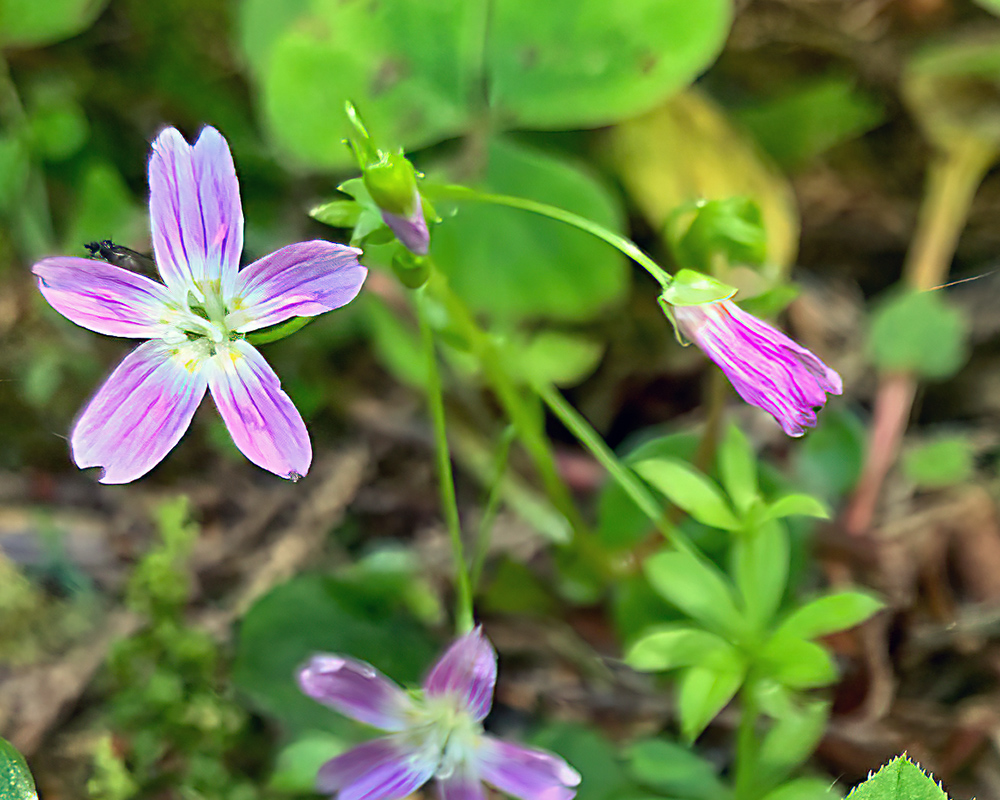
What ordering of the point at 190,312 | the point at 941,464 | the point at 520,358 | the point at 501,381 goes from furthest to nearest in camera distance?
the point at 941,464, the point at 520,358, the point at 501,381, the point at 190,312

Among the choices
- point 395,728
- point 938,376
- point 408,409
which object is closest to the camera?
point 395,728

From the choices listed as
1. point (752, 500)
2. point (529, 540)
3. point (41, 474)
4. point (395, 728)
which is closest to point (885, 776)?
point (752, 500)

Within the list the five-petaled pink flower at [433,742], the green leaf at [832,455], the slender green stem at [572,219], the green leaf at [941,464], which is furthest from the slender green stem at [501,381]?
the green leaf at [941,464]

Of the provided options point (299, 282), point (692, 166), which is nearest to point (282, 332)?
point (299, 282)

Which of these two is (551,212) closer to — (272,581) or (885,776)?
(885,776)

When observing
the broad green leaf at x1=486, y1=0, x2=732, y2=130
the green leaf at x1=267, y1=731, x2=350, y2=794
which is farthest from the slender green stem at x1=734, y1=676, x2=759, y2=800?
the broad green leaf at x1=486, y1=0, x2=732, y2=130

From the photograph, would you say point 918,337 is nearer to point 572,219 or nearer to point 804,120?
point 804,120
